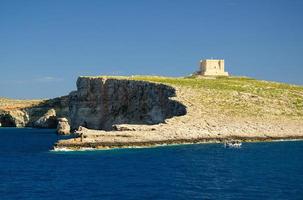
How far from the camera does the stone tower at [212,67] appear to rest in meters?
142

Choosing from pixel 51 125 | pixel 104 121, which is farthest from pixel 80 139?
pixel 51 125

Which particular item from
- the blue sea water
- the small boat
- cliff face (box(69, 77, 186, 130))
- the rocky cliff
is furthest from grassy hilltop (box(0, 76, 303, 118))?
the blue sea water

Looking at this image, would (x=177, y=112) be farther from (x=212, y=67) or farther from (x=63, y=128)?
(x=212, y=67)

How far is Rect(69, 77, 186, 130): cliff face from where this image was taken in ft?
348

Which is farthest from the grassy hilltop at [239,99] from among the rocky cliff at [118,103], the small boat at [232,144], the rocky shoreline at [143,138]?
the small boat at [232,144]

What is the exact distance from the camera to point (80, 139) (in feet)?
247

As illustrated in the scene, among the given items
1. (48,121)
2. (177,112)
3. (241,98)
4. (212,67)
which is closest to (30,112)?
(48,121)

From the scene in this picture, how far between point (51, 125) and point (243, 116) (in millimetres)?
76680

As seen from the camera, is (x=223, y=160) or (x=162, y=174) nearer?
(x=162, y=174)

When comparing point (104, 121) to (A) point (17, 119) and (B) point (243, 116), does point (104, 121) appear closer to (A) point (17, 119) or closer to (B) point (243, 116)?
(B) point (243, 116)

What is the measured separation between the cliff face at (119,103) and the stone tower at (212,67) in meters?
29.7

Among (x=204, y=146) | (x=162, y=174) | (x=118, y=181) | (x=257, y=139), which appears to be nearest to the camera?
(x=118, y=181)

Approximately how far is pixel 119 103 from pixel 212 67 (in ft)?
109

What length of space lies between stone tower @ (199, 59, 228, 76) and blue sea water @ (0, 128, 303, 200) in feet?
218
